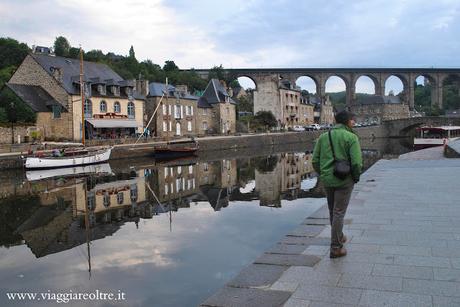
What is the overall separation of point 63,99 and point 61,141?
11.4ft

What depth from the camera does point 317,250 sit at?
5754mm

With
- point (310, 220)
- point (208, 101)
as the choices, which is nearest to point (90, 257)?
point (310, 220)

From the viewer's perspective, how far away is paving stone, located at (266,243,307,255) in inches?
226

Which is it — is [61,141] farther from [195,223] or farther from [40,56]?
[195,223]

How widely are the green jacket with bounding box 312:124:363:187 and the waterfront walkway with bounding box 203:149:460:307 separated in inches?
35.1

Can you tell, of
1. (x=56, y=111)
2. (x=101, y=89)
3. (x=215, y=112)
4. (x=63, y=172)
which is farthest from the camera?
(x=215, y=112)

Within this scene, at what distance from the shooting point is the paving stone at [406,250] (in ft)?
17.6

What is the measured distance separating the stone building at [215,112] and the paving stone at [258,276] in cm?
4513

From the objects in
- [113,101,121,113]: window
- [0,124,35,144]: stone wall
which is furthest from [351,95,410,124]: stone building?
[0,124,35,144]: stone wall

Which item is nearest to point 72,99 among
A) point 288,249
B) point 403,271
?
point 288,249

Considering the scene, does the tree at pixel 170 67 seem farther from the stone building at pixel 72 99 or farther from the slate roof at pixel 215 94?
the stone building at pixel 72 99

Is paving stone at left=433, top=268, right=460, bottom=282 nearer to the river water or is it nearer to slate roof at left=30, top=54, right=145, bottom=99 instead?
the river water

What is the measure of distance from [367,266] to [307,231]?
6.60ft

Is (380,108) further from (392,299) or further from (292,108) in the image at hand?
(392,299)
